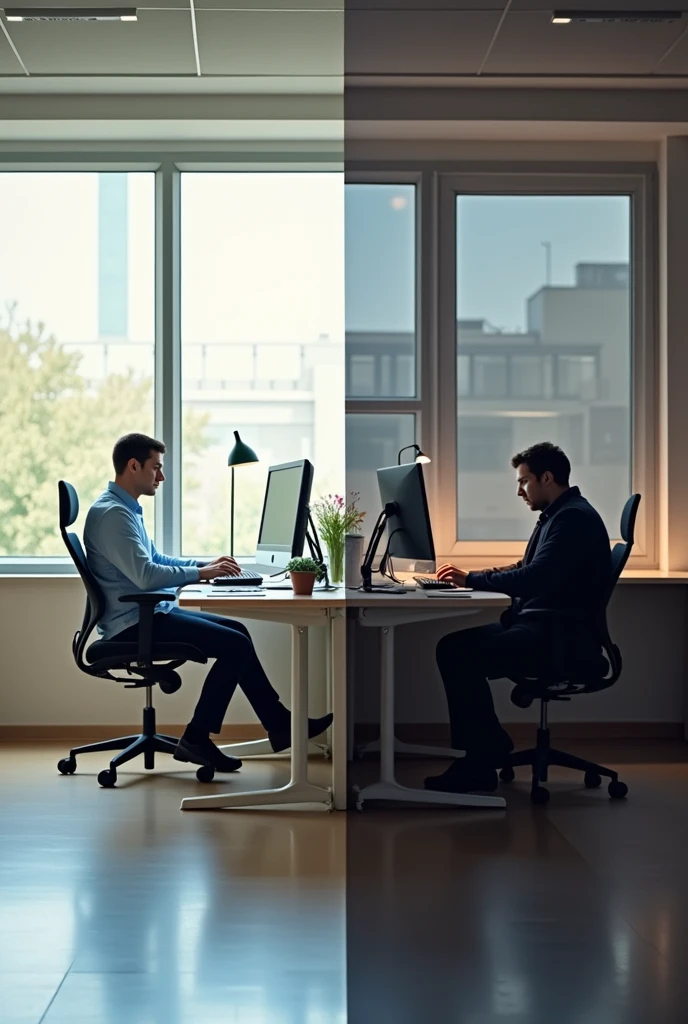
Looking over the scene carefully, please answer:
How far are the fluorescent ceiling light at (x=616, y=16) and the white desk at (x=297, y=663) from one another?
1.66m

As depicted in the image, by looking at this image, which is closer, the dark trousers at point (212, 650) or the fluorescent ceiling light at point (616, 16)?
the fluorescent ceiling light at point (616, 16)

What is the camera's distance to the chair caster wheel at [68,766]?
121 inches

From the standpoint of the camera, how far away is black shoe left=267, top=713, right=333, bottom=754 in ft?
10.3

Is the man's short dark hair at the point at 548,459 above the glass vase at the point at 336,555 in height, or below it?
above

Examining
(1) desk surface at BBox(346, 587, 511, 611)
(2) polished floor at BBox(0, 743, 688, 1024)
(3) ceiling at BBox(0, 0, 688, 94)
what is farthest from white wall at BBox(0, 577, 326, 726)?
(3) ceiling at BBox(0, 0, 688, 94)

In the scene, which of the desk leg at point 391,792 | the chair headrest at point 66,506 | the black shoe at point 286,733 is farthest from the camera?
the black shoe at point 286,733

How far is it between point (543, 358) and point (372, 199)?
0.80 feet

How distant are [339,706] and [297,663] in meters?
0.35

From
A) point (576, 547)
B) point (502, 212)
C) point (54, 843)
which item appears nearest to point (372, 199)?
point (502, 212)

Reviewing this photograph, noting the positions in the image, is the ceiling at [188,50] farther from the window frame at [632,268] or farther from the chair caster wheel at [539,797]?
the chair caster wheel at [539,797]

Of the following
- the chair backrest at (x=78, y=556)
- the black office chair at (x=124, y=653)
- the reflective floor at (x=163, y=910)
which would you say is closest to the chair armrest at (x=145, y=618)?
the black office chair at (x=124, y=653)

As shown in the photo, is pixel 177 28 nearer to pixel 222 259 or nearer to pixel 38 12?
pixel 38 12

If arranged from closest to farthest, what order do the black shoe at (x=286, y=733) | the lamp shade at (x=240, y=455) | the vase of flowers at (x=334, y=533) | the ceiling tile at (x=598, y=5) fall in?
1. the ceiling tile at (x=598, y=5)
2. the vase of flowers at (x=334, y=533)
3. the black shoe at (x=286, y=733)
4. the lamp shade at (x=240, y=455)

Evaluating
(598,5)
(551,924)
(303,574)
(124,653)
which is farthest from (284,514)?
(598,5)
